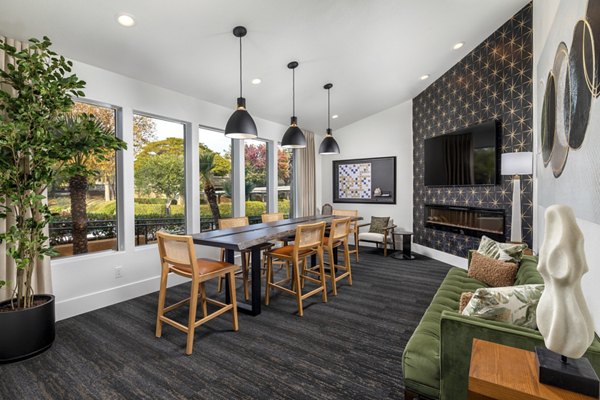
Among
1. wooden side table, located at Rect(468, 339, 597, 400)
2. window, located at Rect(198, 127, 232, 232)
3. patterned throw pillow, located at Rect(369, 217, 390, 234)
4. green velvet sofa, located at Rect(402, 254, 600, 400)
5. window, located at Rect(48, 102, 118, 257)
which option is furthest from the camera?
patterned throw pillow, located at Rect(369, 217, 390, 234)

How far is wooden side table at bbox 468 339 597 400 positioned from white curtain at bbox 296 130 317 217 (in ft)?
17.3

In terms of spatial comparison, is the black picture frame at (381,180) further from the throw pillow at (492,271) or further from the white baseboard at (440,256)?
the throw pillow at (492,271)

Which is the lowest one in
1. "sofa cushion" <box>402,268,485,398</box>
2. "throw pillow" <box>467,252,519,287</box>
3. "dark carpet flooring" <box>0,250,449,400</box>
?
"dark carpet flooring" <box>0,250,449,400</box>

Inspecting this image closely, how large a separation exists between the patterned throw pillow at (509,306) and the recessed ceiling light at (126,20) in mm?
3273

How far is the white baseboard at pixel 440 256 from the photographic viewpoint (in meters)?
4.63

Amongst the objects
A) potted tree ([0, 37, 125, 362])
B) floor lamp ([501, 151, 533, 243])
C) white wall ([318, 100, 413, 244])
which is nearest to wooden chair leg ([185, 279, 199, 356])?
potted tree ([0, 37, 125, 362])

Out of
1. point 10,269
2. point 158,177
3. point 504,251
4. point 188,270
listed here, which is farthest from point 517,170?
point 10,269

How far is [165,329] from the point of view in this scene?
2.70m

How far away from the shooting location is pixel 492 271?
99.0 inches

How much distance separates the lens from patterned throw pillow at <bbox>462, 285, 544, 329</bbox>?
57.7 inches

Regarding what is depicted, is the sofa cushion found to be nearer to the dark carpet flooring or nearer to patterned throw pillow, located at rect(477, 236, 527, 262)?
the dark carpet flooring

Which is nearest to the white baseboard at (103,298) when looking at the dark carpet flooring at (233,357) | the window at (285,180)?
the dark carpet flooring at (233,357)

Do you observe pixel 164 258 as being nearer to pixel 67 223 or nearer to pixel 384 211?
pixel 67 223

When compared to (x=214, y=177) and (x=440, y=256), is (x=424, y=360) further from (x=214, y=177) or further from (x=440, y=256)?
(x=440, y=256)
